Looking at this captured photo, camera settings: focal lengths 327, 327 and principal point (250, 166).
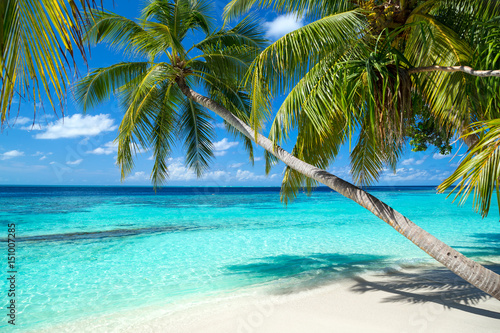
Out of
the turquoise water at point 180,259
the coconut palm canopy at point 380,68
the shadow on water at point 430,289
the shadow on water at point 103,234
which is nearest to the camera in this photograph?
the coconut palm canopy at point 380,68

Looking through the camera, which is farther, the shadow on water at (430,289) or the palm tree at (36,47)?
the shadow on water at (430,289)

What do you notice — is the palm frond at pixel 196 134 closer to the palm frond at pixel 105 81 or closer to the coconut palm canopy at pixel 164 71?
the coconut palm canopy at pixel 164 71

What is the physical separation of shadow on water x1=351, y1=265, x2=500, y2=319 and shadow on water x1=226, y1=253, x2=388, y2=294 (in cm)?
71

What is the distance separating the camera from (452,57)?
3.95 m

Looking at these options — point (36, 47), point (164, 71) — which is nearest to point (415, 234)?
point (36, 47)

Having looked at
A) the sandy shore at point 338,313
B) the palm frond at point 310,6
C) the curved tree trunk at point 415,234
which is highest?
the palm frond at point 310,6

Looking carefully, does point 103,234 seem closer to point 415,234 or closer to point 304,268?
point 304,268

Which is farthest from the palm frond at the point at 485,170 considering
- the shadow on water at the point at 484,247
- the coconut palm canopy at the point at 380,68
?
the shadow on water at the point at 484,247

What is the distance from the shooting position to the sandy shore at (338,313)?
395 centimetres

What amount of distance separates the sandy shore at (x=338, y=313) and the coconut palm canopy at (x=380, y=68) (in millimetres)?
2081

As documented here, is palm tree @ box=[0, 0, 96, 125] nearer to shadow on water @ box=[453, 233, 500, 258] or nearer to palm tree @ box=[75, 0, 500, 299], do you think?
palm tree @ box=[75, 0, 500, 299]

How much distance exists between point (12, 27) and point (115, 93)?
605 cm

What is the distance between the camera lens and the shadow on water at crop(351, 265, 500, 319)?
14.8 feet

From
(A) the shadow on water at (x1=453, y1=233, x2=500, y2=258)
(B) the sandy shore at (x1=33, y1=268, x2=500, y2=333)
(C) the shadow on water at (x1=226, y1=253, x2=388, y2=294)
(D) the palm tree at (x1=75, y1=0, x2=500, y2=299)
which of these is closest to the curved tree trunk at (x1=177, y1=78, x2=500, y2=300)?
(D) the palm tree at (x1=75, y1=0, x2=500, y2=299)
